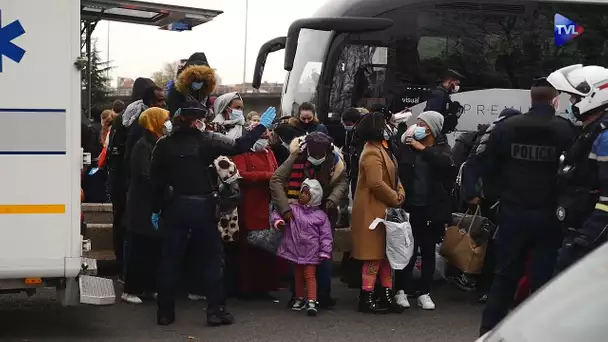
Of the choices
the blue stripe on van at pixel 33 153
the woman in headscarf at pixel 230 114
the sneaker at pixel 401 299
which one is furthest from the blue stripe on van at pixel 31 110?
the sneaker at pixel 401 299

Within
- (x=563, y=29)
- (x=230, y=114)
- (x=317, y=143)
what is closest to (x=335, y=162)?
(x=317, y=143)

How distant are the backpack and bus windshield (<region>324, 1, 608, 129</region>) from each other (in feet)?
16.5

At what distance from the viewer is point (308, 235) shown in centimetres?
757

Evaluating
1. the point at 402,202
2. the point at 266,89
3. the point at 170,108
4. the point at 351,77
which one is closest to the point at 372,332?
the point at 402,202

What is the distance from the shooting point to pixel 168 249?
7055mm

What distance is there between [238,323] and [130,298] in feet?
4.11

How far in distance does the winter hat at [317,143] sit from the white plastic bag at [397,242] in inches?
30.7

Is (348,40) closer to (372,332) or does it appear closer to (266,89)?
(372,332)

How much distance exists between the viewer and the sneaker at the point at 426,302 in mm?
8023

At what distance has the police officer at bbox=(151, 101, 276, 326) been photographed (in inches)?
274

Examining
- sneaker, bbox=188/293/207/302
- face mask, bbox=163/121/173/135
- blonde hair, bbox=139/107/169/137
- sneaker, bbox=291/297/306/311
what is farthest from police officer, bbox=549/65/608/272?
sneaker, bbox=188/293/207/302

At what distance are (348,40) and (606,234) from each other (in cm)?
763

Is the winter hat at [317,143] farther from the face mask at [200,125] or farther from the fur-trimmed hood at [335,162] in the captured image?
the face mask at [200,125]

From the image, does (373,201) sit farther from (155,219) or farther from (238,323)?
(155,219)
